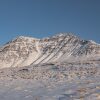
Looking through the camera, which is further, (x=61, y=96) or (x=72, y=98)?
(x=61, y=96)

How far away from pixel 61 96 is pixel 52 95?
0.77 metres

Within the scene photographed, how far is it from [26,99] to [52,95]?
1448 millimetres

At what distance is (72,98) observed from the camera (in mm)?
13656

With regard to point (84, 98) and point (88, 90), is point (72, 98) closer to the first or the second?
point (84, 98)

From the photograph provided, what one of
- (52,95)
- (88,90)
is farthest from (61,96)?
(88,90)

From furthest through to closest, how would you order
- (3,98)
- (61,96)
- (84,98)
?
(3,98), (61,96), (84,98)

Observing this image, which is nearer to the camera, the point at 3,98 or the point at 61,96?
the point at 61,96

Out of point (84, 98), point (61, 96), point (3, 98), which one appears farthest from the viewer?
point (3, 98)

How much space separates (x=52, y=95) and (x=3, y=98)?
2.89 m

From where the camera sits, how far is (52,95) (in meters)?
15.3

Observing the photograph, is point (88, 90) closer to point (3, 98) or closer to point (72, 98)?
point (72, 98)

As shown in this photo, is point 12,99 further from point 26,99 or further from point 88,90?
point 88,90

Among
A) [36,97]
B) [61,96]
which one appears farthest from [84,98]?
[36,97]

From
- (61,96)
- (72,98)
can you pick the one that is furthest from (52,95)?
(72,98)
